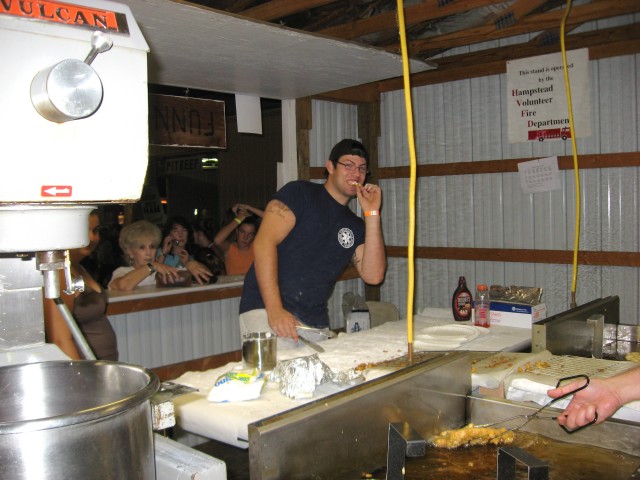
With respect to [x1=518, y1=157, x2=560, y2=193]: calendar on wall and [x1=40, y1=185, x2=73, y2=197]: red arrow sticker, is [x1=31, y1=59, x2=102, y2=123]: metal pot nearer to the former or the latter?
[x1=40, y1=185, x2=73, y2=197]: red arrow sticker

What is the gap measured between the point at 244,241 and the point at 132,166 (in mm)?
5024

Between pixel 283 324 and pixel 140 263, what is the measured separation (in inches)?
97.0

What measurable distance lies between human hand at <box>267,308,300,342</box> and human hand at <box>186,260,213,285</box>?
234 centimetres

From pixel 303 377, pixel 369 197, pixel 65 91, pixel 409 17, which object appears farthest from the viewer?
pixel 409 17

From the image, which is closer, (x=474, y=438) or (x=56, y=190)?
(x=56, y=190)

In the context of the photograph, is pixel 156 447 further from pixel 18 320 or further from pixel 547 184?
pixel 547 184

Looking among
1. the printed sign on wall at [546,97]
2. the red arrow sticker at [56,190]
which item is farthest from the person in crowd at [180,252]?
the red arrow sticker at [56,190]

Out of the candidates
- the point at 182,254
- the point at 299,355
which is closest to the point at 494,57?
the point at 182,254

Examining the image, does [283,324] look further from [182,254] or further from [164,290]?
[182,254]

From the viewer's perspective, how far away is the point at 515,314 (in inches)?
136

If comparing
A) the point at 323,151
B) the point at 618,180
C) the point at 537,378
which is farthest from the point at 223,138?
the point at 537,378

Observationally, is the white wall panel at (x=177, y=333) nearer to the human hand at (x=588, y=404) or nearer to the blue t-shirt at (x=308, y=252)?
the blue t-shirt at (x=308, y=252)

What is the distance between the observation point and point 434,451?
1.91 metres

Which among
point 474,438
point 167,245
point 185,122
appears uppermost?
point 185,122
